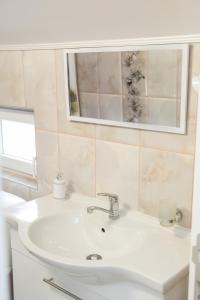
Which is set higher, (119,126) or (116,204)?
(119,126)

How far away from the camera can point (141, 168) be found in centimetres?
164

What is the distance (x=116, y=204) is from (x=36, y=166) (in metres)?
0.69

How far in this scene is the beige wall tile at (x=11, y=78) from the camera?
6.91 feet

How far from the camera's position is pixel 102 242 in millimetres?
1658

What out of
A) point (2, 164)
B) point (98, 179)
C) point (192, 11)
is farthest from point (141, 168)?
point (2, 164)

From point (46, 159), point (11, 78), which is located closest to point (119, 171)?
point (46, 159)

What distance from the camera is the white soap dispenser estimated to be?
1889 millimetres

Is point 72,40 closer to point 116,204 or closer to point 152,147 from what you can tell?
point 152,147

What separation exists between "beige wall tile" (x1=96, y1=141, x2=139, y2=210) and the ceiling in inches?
18.8

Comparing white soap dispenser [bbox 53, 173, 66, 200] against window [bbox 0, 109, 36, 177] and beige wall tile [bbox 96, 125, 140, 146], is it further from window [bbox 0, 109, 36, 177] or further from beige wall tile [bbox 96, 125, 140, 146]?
window [bbox 0, 109, 36, 177]

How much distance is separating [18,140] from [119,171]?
38.8 inches

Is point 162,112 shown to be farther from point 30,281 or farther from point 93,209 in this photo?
point 30,281

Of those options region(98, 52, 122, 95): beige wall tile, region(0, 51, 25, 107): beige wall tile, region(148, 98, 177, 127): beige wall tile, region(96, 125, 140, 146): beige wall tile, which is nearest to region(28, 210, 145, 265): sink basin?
region(96, 125, 140, 146): beige wall tile

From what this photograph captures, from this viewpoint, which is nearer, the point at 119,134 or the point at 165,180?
the point at 165,180
